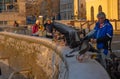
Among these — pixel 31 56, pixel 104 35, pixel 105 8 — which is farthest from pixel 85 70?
pixel 105 8

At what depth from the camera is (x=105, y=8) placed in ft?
170

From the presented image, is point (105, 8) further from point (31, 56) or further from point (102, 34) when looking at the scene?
point (102, 34)

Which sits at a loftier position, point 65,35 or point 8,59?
point 65,35

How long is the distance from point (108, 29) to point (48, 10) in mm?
60614

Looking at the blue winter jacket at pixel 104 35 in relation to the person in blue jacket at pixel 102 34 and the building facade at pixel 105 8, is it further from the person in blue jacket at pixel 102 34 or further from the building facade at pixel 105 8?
the building facade at pixel 105 8

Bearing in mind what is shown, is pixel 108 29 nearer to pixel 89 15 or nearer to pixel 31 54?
pixel 31 54

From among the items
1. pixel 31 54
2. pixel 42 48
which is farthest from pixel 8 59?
pixel 42 48

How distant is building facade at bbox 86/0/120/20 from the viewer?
48.1m

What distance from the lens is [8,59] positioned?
2522 cm

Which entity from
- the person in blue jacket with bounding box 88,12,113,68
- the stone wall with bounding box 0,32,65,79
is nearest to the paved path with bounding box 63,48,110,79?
the person in blue jacket with bounding box 88,12,113,68

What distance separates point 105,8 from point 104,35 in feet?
140

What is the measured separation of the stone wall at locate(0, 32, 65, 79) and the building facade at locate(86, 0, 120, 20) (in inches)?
880

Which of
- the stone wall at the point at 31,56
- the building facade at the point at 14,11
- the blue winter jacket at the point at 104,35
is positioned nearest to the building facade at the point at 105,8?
the building facade at the point at 14,11

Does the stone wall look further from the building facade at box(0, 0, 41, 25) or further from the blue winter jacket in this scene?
the building facade at box(0, 0, 41, 25)
